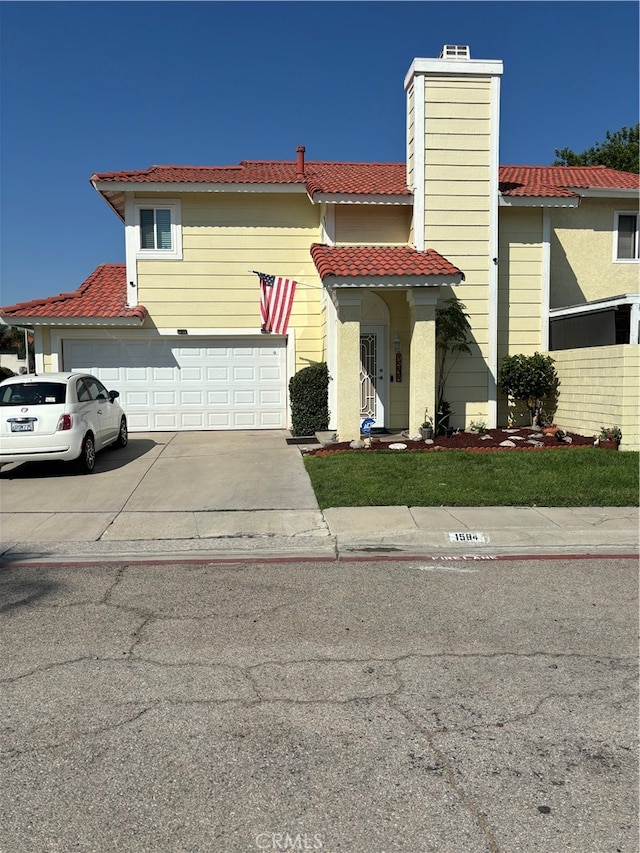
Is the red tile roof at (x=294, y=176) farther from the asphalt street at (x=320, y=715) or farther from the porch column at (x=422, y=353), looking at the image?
the asphalt street at (x=320, y=715)

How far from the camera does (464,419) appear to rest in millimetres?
14438

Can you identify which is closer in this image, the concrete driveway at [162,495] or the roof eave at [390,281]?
the concrete driveway at [162,495]

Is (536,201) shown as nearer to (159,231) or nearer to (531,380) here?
(531,380)

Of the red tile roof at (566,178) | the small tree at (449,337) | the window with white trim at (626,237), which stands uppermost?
the red tile roof at (566,178)

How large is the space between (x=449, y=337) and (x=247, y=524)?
7427 millimetres

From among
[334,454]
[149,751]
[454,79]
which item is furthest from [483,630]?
[454,79]

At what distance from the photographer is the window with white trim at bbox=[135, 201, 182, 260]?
1552cm

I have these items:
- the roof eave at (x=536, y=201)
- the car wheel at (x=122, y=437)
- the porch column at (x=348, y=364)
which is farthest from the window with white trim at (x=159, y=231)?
the roof eave at (x=536, y=201)

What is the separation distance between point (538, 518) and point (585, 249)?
10047mm

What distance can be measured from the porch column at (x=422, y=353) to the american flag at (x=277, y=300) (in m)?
2.57

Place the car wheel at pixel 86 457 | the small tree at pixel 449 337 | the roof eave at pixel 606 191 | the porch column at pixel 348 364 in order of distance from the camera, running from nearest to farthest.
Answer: the car wheel at pixel 86 457, the porch column at pixel 348 364, the small tree at pixel 449 337, the roof eave at pixel 606 191

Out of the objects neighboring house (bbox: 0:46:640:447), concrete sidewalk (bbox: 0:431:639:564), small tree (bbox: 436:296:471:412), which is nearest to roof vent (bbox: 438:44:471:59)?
neighboring house (bbox: 0:46:640:447)

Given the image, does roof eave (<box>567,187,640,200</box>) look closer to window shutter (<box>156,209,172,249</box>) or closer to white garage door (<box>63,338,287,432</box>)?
white garage door (<box>63,338,287,432</box>)

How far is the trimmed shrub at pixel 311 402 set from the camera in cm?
1412
